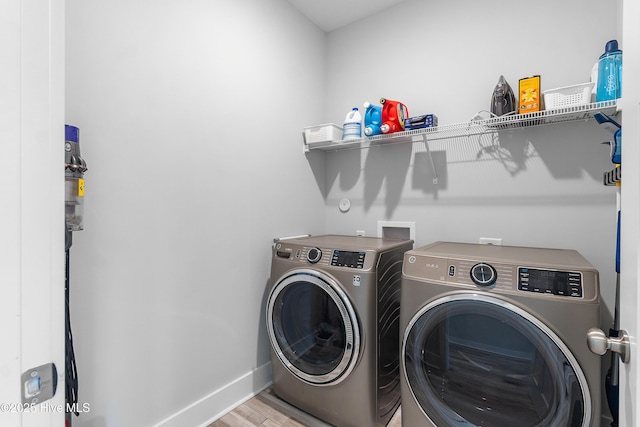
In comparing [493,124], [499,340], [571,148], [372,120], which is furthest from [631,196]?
[372,120]

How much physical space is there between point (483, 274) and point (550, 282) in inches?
8.6

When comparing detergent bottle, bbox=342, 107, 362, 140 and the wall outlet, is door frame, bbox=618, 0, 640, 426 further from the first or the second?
detergent bottle, bbox=342, 107, 362, 140

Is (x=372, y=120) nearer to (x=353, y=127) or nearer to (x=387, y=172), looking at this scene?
(x=353, y=127)

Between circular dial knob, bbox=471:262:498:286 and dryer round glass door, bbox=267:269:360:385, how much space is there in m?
0.60

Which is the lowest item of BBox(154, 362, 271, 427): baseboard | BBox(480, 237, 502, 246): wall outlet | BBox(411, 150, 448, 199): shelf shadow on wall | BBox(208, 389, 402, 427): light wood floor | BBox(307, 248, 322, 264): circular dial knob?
BBox(208, 389, 402, 427): light wood floor

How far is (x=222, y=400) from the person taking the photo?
5.56ft

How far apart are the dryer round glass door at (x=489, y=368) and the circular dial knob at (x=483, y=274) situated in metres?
0.06

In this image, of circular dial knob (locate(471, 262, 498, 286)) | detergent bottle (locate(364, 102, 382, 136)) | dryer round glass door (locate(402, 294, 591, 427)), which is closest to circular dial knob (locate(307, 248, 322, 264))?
dryer round glass door (locate(402, 294, 591, 427))

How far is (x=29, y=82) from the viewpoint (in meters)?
0.54

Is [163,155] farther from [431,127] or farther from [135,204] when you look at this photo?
[431,127]

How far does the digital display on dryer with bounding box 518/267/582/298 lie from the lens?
107 centimetres

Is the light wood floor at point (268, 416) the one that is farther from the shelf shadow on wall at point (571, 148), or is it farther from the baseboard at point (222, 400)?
the shelf shadow on wall at point (571, 148)

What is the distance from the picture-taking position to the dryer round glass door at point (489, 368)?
1060 millimetres

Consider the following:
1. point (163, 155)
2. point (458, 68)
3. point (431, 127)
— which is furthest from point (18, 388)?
point (458, 68)
